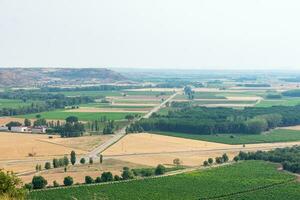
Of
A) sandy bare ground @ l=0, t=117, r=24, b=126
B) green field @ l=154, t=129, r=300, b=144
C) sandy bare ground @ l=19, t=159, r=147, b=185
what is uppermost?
green field @ l=154, t=129, r=300, b=144

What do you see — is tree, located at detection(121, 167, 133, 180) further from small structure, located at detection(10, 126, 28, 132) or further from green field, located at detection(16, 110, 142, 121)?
green field, located at detection(16, 110, 142, 121)

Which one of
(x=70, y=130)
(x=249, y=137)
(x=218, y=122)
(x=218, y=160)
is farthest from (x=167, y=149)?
(x=218, y=122)

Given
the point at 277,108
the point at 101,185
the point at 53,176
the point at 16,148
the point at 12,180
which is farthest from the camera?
the point at 277,108

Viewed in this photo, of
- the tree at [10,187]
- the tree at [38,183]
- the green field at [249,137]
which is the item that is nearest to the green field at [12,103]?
the green field at [249,137]

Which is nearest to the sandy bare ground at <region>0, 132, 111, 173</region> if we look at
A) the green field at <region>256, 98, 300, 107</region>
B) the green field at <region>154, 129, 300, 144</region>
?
the green field at <region>154, 129, 300, 144</region>

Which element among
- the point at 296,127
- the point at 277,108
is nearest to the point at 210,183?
the point at 296,127

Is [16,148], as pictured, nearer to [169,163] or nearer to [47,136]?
[47,136]
